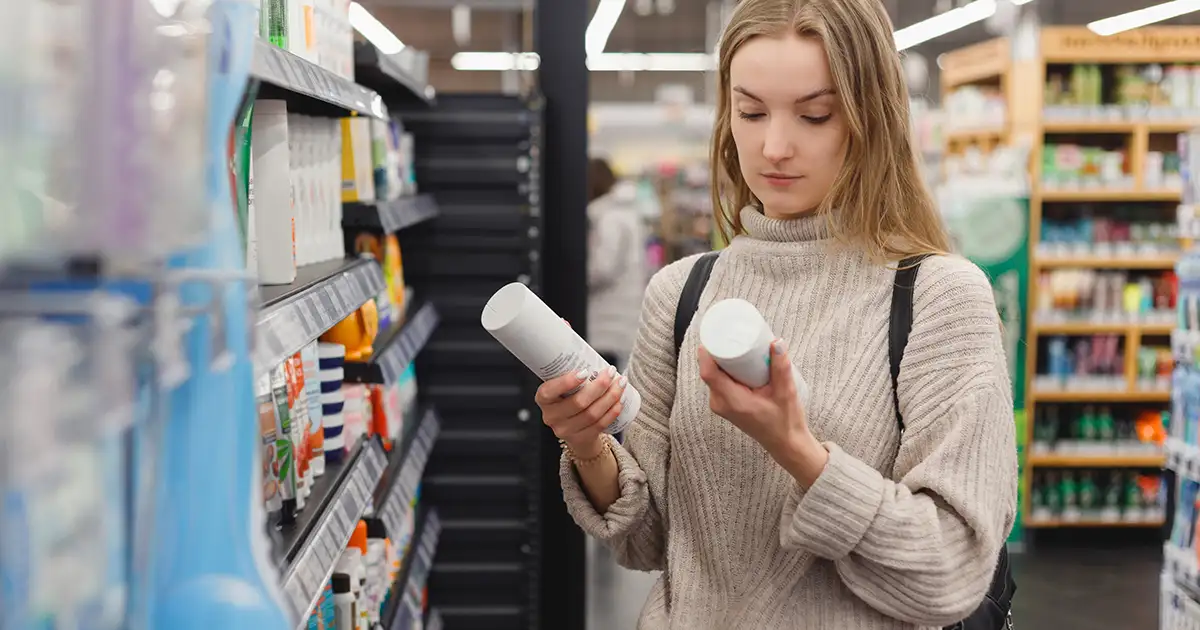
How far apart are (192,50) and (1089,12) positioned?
19.7m

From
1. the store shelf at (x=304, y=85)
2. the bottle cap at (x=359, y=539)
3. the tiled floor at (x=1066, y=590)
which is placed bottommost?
the tiled floor at (x=1066, y=590)

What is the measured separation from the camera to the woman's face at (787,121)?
1.53 m

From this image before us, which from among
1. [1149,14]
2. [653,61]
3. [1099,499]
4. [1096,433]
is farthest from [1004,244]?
[653,61]

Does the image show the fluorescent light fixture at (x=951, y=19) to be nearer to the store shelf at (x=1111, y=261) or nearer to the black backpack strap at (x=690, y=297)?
the store shelf at (x=1111, y=261)

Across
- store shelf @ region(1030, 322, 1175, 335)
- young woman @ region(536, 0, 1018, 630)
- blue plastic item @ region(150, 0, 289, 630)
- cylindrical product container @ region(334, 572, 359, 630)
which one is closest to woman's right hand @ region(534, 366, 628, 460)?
young woman @ region(536, 0, 1018, 630)

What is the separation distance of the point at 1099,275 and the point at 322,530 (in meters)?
5.65

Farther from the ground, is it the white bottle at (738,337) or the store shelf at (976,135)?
the store shelf at (976,135)

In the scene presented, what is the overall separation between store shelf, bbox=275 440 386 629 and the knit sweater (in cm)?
36

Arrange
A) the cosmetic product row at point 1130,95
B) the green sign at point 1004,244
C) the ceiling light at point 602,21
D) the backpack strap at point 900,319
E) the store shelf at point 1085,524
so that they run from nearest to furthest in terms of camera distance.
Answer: the backpack strap at point 900,319 → the green sign at point 1004,244 → the store shelf at point 1085,524 → the cosmetic product row at point 1130,95 → the ceiling light at point 602,21

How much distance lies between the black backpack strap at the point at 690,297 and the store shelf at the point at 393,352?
826mm

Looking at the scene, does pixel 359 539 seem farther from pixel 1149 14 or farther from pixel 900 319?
pixel 1149 14

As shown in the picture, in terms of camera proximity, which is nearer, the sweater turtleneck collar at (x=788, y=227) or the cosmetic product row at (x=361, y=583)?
the sweater turtleneck collar at (x=788, y=227)

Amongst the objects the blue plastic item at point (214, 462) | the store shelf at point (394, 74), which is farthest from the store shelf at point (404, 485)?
the blue plastic item at point (214, 462)

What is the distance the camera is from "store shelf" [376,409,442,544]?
2.52 m
